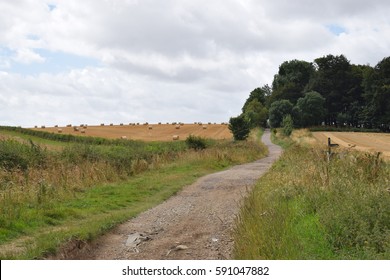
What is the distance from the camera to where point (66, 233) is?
11.5m

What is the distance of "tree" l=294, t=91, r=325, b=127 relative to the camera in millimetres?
87438

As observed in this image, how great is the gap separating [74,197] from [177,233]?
593cm

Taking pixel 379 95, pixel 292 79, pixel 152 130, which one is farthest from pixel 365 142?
pixel 292 79

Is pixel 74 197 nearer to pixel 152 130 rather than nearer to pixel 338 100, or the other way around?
pixel 152 130

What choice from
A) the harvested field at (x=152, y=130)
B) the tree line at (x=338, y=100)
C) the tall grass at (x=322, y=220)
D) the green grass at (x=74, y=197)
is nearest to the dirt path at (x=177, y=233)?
the green grass at (x=74, y=197)

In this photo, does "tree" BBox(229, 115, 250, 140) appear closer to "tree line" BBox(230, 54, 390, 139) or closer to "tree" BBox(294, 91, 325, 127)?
"tree line" BBox(230, 54, 390, 139)

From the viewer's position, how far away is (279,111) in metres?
94.3

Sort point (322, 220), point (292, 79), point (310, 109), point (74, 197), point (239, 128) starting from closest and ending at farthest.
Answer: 1. point (322, 220)
2. point (74, 197)
3. point (239, 128)
4. point (310, 109)
5. point (292, 79)

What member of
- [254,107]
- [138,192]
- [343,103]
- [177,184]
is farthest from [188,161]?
[254,107]

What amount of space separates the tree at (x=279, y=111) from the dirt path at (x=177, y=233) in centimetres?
7640

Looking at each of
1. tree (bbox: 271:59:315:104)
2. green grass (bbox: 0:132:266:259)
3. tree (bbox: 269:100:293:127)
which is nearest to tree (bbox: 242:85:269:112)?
tree (bbox: 271:59:315:104)

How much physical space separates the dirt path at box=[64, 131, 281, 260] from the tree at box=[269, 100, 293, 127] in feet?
251

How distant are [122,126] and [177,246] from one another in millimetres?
75793
